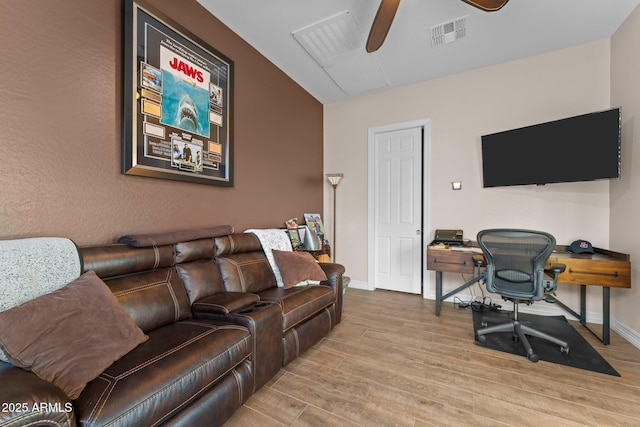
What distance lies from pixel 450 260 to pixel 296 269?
1.76 m

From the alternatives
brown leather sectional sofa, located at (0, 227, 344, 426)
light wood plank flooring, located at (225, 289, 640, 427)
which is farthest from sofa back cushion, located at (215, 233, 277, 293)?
light wood plank flooring, located at (225, 289, 640, 427)

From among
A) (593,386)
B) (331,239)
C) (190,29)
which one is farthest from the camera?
(331,239)

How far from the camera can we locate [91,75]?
5.42 feet

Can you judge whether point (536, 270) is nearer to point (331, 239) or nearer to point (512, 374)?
point (512, 374)

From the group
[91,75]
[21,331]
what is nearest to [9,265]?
[21,331]

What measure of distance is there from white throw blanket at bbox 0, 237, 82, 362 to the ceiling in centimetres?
230

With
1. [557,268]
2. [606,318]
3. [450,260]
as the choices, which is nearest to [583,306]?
[606,318]

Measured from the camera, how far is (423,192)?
371 centimetres

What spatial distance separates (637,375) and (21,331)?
358 cm

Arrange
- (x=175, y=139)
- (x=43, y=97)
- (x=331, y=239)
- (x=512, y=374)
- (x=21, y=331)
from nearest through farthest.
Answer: (x=21, y=331) → (x=43, y=97) → (x=512, y=374) → (x=175, y=139) → (x=331, y=239)

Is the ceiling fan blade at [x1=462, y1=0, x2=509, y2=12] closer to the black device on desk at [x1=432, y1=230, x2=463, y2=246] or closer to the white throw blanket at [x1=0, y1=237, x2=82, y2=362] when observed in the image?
the black device on desk at [x1=432, y1=230, x2=463, y2=246]

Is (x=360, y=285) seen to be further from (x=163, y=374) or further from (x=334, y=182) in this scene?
(x=163, y=374)

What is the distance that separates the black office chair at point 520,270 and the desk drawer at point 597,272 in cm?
30

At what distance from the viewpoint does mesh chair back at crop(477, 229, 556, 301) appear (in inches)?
84.4
